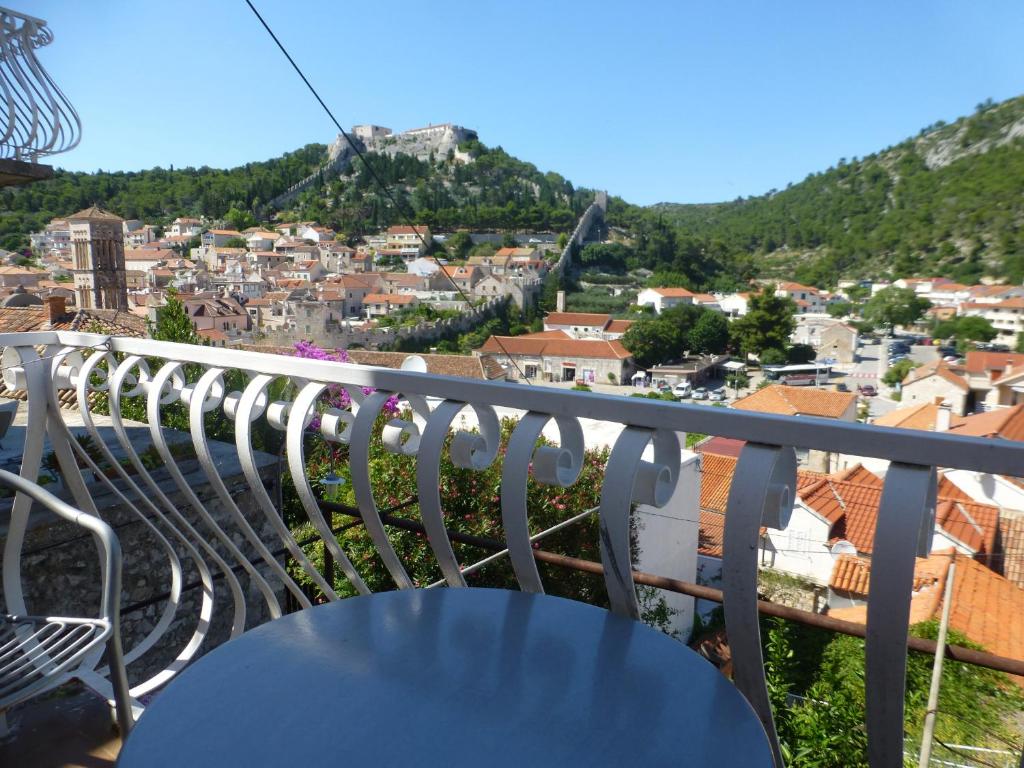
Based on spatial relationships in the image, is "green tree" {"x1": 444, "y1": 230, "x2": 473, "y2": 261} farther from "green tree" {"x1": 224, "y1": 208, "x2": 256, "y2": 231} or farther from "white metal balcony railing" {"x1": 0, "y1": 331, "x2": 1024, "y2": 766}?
"white metal balcony railing" {"x1": 0, "y1": 331, "x2": 1024, "y2": 766}

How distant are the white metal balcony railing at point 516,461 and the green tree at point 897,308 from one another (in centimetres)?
4895

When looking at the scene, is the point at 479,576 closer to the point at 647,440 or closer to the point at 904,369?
the point at 647,440

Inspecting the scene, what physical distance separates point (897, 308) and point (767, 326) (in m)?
7.87

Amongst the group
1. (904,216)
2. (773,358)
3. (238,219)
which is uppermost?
(238,219)

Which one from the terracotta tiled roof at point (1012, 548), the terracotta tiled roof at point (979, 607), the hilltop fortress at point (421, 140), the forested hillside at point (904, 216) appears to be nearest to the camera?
the terracotta tiled roof at point (1012, 548)

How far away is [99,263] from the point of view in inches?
401

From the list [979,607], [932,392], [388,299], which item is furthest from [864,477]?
[388,299]

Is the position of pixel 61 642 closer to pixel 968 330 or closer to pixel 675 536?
pixel 675 536

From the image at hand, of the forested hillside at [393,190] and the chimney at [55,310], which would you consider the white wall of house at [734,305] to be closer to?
the forested hillside at [393,190]

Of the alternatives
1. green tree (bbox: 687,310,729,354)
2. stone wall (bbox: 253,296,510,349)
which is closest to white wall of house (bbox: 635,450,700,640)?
stone wall (bbox: 253,296,510,349)

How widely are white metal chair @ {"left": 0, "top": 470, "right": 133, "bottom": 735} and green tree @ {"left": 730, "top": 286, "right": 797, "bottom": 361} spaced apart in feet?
154

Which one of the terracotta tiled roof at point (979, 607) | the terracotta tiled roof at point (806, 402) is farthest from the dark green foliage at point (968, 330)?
the terracotta tiled roof at point (979, 607)

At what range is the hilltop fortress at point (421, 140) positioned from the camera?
90750mm

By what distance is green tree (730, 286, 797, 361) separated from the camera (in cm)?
4484
